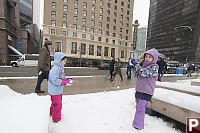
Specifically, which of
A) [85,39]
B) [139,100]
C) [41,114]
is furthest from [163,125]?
[85,39]

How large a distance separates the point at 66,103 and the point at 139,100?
6.90 ft

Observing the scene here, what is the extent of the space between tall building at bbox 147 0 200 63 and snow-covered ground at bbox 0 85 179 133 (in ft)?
226

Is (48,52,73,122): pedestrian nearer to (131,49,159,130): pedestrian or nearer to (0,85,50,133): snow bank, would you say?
(0,85,50,133): snow bank

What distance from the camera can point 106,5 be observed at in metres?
38.4

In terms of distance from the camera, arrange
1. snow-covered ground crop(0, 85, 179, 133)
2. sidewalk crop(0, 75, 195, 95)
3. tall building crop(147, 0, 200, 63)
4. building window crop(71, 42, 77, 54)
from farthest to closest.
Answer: tall building crop(147, 0, 200, 63) < building window crop(71, 42, 77, 54) < sidewalk crop(0, 75, 195, 95) < snow-covered ground crop(0, 85, 179, 133)

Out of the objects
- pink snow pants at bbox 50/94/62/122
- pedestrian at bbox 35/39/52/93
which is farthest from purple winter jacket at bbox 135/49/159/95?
pedestrian at bbox 35/39/52/93

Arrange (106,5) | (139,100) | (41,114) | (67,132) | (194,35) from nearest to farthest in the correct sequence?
(41,114)
(67,132)
(139,100)
(106,5)
(194,35)

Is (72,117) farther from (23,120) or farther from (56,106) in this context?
(23,120)

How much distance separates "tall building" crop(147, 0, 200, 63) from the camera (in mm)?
58000

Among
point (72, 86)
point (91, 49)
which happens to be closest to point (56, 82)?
point (72, 86)

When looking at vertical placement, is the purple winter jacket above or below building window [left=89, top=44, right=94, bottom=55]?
below

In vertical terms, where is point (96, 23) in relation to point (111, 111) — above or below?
above

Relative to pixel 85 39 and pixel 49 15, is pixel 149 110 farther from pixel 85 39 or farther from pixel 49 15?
pixel 49 15

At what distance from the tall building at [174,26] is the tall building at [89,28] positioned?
37.7 metres
